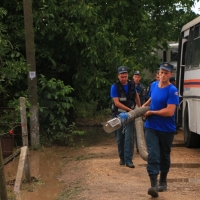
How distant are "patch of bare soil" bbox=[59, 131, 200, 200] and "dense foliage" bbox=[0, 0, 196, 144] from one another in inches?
93.6

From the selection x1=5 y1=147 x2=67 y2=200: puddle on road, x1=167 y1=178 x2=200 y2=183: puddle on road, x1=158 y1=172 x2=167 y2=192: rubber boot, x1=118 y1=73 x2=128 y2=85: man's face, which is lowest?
x1=5 y1=147 x2=67 y2=200: puddle on road

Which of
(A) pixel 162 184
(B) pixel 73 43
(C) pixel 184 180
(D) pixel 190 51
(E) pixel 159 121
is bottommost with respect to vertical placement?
(C) pixel 184 180

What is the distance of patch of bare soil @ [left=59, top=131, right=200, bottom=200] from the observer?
26.1 ft

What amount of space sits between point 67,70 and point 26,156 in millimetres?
6774

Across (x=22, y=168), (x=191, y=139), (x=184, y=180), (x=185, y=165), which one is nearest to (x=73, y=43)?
(x=191, y=139)

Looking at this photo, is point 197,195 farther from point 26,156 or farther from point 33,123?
point 33,123

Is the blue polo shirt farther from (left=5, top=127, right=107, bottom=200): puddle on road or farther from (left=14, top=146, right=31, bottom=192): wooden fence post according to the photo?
(left=14, top=146, right=31, bottom=192): wooden fence post

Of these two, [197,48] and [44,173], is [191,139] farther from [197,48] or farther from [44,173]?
[44,173]

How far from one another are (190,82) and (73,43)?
11.1 feet

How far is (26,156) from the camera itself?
30.2ft

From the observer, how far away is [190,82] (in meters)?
13.4

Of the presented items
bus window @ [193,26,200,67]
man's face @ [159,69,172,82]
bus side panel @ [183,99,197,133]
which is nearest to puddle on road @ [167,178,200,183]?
man's face @ [159,69,172,82]

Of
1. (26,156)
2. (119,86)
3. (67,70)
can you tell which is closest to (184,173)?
(119,86)

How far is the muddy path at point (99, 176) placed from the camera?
806cm
